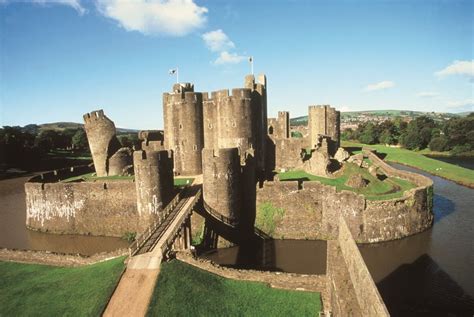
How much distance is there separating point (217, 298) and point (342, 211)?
1363 centimetres

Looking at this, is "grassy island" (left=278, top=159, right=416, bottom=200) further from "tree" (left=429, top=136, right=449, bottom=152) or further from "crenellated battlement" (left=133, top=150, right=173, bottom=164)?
"tree" (left=429, top=136, right=449, bottom=152)

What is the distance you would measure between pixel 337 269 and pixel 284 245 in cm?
1185

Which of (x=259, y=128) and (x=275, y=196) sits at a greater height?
(x=259, y=128)

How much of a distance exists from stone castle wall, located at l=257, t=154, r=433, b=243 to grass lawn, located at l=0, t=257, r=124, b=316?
43.9ft

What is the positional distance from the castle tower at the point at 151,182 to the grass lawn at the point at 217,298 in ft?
26.5

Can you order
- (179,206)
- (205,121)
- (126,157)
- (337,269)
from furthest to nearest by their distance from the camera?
Result: (126,157)
(205,121)
(179,206)
(337,269)

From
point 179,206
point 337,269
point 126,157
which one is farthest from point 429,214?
point 126,157

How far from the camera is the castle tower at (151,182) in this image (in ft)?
75.8

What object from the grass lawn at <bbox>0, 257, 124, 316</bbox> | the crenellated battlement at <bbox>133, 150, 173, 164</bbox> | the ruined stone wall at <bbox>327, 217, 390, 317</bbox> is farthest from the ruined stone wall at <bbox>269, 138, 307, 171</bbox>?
the grass lawn at <bbox>0, 257, 124, 316</bbox>

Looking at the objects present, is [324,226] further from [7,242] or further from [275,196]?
[7,242]

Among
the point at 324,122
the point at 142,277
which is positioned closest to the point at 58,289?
the point at 142,277

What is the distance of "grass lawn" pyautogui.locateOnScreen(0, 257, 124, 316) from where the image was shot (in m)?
13.9

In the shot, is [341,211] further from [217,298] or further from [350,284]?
[217,298]

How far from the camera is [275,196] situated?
1045 inches
